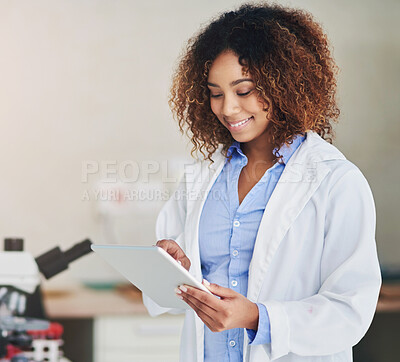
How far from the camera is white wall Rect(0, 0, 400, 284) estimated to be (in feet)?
10.6

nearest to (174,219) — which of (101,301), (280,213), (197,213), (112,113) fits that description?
(197,213)

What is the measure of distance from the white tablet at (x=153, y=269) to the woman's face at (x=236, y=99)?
15.0 inches

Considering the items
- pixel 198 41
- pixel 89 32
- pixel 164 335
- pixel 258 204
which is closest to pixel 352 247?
pixel 258 204

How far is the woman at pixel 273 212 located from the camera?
116 cm

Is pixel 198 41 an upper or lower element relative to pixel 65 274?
upper

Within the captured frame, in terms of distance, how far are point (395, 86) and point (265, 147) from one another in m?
2.15

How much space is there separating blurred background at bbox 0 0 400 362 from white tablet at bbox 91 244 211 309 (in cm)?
202

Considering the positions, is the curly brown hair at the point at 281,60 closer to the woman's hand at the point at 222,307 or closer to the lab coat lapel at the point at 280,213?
the lab coat lapel at the point at 280,213

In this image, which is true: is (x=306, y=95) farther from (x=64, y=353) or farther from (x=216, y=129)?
(x=64, y=353)

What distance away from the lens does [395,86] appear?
10.8ft

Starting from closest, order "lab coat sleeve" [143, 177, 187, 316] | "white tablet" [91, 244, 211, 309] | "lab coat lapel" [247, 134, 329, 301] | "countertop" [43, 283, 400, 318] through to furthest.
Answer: "white tablet" [91, 244, 211, 309] < "lab coat lapel" [247, 134, 329, 301] < "lab coat sleeve" [143, 177, 187, 316] < "countertop" [43, 283, 400, 318]

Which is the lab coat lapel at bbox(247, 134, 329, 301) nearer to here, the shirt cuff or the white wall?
the shirt cuff

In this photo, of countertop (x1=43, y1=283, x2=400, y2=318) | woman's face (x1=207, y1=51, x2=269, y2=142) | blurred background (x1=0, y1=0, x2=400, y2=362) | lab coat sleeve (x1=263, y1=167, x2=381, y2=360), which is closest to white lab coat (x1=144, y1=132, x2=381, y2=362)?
lab coat sleeve (x1=263, y1=167, x2=381, y2=360)

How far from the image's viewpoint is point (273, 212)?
1.26 m
